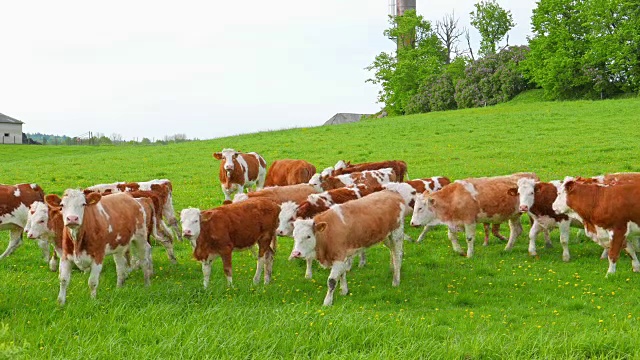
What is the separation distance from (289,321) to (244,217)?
10.7 ft

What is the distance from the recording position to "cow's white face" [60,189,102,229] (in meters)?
8.81

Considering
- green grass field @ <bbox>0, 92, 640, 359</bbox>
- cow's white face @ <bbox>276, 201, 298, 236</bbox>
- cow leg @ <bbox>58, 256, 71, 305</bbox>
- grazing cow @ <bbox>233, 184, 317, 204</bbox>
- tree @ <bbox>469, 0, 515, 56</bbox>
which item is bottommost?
green grass field @ <bbox>0, 92, 640, 359</bbox>

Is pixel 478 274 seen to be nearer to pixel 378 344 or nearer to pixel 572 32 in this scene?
pixel 378 344

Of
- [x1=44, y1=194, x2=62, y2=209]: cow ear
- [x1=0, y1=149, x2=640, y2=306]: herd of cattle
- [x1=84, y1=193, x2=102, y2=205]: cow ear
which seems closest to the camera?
[x1=84, y1=193, x2=102, y2=205]: cow ear

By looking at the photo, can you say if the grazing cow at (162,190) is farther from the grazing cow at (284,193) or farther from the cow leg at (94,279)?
the cow leg at (94,279)

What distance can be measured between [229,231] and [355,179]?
599cm

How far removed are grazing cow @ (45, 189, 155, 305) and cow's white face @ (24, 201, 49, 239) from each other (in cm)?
70

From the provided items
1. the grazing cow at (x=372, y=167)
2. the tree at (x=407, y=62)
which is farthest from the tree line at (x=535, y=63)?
the grazing cow at (x=372, y=167)

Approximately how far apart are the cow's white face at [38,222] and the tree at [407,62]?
203ft

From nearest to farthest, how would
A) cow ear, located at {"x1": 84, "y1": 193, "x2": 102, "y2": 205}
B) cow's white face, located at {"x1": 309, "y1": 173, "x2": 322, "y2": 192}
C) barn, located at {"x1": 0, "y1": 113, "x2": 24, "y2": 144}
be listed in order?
1. cow ear, located at {"x1": 84, "y1": 193, "x2": 102, "y2": 205}
2. cow's white face, located at {"x1": 309, "y1": 173, "x2": 322, "y2": 192}
3. barn, located at {"x1": 0, "y1": 113, "x2": 24, "y2": 144}

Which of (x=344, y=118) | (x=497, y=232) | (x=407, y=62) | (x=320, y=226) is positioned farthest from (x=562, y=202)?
(x=344, y=118)

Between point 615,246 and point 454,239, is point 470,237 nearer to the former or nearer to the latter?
point 454,239

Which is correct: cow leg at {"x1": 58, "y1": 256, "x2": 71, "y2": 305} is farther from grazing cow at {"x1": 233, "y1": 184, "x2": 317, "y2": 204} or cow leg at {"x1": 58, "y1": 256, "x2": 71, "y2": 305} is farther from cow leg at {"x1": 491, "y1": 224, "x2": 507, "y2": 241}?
cow leg at {"x1": 491, "y1": 224, "x2": 507, "y2": 241}

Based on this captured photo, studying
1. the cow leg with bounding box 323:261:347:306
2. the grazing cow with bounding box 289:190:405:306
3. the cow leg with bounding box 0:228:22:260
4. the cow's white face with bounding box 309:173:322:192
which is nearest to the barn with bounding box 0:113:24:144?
the cow leg with bounding box 0:228:22:260
